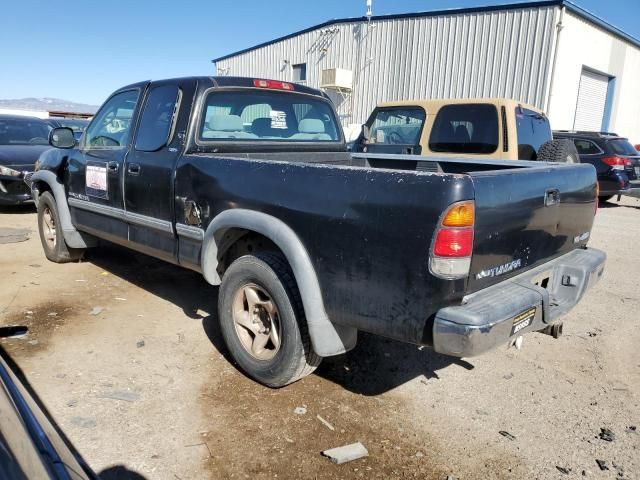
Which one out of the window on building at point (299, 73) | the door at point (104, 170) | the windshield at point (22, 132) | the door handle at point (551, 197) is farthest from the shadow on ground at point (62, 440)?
the window on building at point (299, 73)

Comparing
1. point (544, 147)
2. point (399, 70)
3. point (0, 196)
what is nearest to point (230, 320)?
point (544, 147)

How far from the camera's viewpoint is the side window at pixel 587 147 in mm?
11186

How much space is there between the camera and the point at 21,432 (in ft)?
4.35

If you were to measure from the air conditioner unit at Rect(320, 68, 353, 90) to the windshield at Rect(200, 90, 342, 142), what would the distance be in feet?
46.4

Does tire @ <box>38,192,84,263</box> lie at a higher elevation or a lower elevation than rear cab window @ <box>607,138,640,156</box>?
lower

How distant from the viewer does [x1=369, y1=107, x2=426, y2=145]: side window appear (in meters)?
7.37

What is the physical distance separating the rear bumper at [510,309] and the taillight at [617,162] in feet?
29.7

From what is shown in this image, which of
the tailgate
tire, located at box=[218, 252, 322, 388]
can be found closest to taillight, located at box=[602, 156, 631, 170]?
the tailgate

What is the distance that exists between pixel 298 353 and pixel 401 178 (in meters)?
1.22

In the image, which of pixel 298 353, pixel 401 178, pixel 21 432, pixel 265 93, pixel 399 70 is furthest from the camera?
pixel 399 70

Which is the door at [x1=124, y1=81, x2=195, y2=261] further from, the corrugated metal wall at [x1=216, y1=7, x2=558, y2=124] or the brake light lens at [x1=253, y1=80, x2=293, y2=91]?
the corrugated metal wall at [x1=216, y1=7, x2=558, y2=124]

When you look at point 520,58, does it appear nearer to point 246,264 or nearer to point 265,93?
point 265,93

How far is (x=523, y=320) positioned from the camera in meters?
2.57

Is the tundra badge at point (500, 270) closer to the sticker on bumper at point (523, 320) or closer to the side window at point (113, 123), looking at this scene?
the sticker on bumper at point (523, 320)
